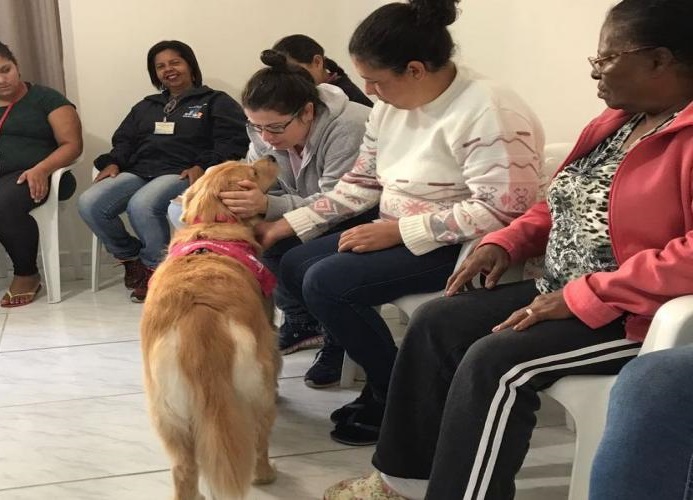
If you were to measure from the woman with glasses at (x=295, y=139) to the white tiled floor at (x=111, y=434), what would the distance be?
320 millimetres

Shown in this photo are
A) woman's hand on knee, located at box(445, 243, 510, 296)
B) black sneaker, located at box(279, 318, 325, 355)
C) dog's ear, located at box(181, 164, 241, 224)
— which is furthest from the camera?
black sneaker, located at box(279, 318, 325, 355)

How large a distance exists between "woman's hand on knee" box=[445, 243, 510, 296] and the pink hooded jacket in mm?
262

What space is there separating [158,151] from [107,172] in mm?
254

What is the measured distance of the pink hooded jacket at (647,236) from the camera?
1.08 metres

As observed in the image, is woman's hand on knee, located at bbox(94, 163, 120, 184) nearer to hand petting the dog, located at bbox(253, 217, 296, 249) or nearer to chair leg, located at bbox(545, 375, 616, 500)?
hand petting the dog, located at bbox(253, 217, 296, 249)

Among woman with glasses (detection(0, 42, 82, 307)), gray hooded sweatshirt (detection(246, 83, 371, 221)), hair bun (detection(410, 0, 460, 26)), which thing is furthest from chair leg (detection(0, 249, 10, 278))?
hair bun (detection(410, 0, 460, 26))

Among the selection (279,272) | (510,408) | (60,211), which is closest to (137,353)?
(279,272)

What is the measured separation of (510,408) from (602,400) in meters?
0.16

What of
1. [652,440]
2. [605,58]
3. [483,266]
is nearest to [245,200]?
[483,266]

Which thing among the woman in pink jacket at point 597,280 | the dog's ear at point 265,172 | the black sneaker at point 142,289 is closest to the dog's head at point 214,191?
the dog's ear at point 265,172

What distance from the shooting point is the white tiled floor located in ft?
5.38

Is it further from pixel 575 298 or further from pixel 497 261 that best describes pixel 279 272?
pixel 575 298

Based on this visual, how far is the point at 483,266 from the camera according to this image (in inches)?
58.2

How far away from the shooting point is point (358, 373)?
2.19 m
